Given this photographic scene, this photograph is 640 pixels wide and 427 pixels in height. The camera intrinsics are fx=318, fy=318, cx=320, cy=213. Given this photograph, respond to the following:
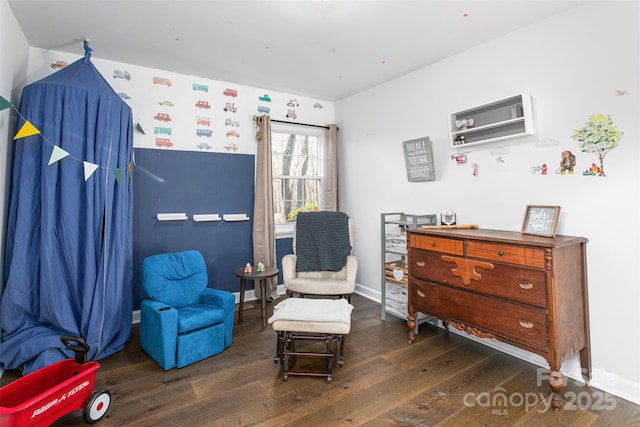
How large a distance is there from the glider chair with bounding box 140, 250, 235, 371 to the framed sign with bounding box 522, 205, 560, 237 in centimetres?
246

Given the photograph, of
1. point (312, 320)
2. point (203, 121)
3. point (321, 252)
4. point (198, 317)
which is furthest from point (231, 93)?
point (312, 320)

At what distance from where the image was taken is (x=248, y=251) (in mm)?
3967

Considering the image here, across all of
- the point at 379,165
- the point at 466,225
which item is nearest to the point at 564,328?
the point at 466,225

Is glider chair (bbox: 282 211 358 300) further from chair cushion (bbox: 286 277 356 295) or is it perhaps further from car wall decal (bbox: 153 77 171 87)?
car wall decal (bbox: 153 77 171 87)

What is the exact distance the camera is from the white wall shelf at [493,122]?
2498 mm

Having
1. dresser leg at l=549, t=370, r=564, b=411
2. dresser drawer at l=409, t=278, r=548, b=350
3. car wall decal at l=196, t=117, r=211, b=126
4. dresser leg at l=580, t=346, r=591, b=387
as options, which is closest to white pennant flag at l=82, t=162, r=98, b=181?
car wall decal at l=196, t=117, r=211, b=126

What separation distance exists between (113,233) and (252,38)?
2.04 m

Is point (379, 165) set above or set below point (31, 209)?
above

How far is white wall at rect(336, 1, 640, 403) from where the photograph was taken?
208cm

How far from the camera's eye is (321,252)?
3.44m

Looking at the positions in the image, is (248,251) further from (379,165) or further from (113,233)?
(379,165)

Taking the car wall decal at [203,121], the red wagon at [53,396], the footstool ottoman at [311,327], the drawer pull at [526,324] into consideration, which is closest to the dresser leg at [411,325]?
the footstool ottoman at [311,327]

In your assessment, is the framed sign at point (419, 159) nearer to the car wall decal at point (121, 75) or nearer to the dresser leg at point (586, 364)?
the dresser leg at point (586, 364)

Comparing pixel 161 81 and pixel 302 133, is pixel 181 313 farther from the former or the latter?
pixel 302 133
